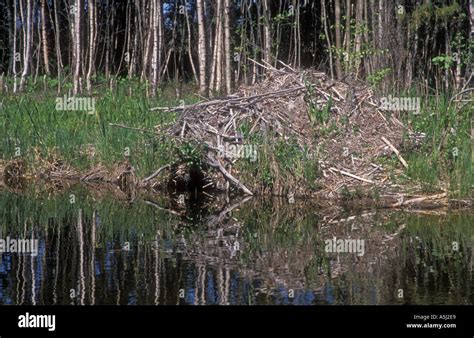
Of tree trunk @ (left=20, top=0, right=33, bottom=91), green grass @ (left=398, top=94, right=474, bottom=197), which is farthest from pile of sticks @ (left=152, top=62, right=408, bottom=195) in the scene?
tree trunk @ (left=20, top=0, right=33, bottom=91)

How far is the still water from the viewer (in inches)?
235

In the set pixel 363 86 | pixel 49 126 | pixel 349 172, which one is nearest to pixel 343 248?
pixel 349 172

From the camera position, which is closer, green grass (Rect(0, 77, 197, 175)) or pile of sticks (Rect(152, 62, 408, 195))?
pile of sticks (Rect(152, 62, 408, 195))

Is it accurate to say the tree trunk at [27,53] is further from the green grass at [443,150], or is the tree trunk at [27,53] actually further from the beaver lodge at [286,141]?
the green grass at [443,150]

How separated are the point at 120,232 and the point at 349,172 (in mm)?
4188

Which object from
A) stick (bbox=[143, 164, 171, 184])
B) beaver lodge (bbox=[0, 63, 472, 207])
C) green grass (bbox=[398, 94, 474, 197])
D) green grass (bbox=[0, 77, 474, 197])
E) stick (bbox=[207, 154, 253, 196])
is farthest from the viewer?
stick (bbox=[143, 164, 171, 184])

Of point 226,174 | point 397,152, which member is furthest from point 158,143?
point 397,152

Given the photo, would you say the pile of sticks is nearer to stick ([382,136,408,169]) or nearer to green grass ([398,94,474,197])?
stick ([382,136,408,169])

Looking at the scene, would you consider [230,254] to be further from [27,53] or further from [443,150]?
[27,53]

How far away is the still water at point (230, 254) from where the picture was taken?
5.97 m

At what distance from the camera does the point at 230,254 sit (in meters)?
7.51

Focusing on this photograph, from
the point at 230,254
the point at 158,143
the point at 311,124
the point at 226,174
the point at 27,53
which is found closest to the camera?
the point at 230,254

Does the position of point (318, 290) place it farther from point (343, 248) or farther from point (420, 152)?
point (420, 152)

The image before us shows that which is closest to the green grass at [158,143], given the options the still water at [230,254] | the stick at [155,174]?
the stick at [155,174]
